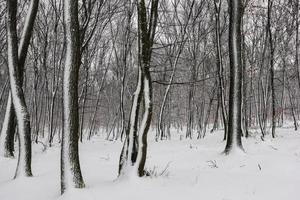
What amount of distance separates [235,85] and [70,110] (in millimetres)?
5725

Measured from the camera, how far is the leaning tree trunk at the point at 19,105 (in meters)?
7.89

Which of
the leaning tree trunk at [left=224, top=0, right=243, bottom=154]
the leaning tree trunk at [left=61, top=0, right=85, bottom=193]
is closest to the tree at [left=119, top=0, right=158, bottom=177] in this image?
the leaning tree trunk at [left=61, top=0, right=85, bottom=193]

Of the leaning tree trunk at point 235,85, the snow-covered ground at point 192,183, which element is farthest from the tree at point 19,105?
the leaning tree trunk at point 235,85

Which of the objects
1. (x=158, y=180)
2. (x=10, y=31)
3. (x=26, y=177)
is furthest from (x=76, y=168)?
(x=10, y=31)

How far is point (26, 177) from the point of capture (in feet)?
25.5

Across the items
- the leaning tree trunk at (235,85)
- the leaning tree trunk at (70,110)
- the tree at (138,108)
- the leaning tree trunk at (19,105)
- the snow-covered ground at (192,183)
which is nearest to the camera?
the snow-covered ground at (192,183)

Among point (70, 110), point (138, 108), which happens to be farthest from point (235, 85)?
point (70, 110)

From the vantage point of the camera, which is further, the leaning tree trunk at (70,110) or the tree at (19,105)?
the tree at (19,105)

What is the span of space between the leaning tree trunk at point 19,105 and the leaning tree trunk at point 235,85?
5.51 meters

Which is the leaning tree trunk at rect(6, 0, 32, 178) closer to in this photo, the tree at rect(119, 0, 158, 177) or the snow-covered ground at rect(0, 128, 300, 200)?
the snow-covered ground at rect(0, 128, 300, 200)

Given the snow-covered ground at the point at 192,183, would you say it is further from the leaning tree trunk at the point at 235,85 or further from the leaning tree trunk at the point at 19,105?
the leaning tree trunk at the point at 235,85

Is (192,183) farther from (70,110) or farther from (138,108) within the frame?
(70,110)

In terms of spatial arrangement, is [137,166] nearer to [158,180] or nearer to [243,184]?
[158,180]

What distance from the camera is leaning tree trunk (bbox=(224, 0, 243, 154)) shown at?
9.95 m
